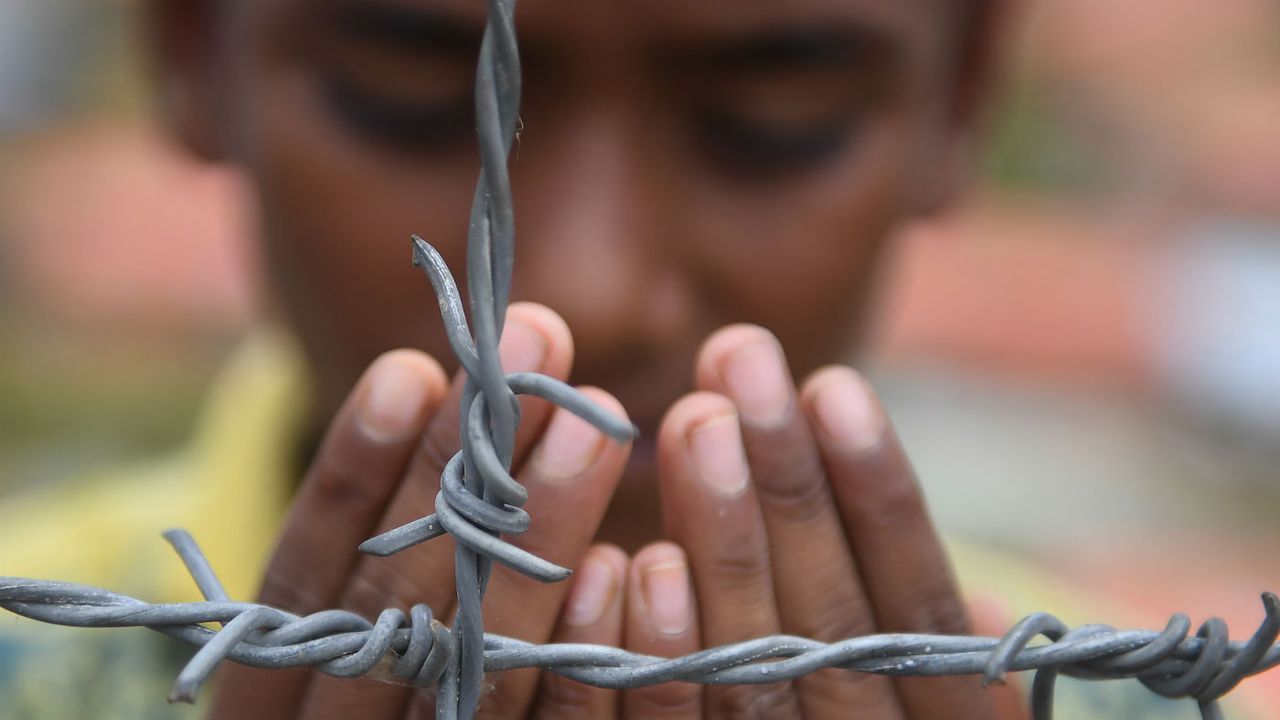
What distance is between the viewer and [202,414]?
8.02 feet

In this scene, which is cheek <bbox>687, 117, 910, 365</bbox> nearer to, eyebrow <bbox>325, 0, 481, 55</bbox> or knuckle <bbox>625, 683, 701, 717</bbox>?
eyebrow <bbox>325, 0, 481, 55</bbox>

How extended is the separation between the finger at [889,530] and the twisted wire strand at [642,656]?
6 cm

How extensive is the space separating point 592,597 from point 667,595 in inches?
0.9

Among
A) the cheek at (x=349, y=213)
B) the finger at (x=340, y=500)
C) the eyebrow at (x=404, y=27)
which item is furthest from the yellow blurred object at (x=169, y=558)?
the finger at (x=340, y=500)

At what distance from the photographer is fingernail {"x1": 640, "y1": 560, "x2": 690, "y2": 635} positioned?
342 mm

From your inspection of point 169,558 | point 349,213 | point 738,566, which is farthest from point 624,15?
point 169,558

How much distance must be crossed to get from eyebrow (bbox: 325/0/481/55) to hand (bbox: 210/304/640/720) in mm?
206

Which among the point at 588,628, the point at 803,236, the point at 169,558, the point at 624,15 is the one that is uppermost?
the point at 624,15

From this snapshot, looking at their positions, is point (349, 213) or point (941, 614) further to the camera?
point (349, 213)

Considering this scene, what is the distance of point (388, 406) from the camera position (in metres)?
0.35

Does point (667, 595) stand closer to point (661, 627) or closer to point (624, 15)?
point (661, 627)

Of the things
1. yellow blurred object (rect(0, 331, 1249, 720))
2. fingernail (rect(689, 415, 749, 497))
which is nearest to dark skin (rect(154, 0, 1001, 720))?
fingernail (rect(689, 415, 749, 497))

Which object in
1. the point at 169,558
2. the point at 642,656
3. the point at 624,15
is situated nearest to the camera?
the point at 642,656

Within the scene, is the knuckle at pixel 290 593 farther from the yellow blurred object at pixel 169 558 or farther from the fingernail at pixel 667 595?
the yellow blurred object at pixel 169 558
